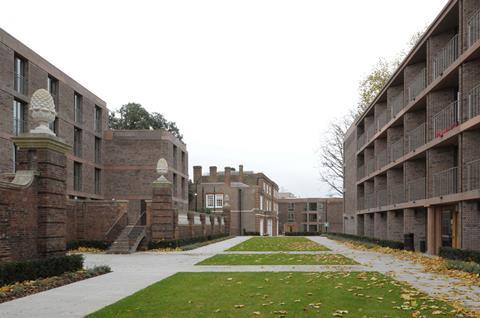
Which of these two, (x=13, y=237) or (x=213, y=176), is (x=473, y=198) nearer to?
(x=13, y=237)

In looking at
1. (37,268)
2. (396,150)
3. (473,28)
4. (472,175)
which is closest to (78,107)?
(396,150)

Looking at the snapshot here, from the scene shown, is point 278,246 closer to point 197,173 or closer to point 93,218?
point 93,218

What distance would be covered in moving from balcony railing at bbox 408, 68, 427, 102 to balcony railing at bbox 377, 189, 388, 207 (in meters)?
8.41

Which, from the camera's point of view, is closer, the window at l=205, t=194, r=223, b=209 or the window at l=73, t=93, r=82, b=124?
the window at l=73, t=93, r=82, b=124

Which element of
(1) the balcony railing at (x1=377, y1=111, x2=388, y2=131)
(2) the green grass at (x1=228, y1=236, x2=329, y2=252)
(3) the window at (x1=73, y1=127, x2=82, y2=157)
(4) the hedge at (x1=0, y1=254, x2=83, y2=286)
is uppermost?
(1) the balcony railing at (x1=377, y1=111, x2=388, y2=131)

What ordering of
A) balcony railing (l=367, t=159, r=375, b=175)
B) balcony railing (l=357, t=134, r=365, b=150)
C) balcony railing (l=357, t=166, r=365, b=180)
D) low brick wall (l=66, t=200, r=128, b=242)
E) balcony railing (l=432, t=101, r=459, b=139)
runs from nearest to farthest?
balcony railing (l=432, t=101, r=459, b=139) < low brick wall (l=66, t=200, r=128, b=242) < balcony railing (l=367, t=159, r=375, b=175) < balcony railing (l=357, t=166, r=365, b=180) < balcony railing (l=357, t=134, r=365, b=150)

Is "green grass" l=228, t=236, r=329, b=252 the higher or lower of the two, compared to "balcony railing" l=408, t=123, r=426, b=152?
lower

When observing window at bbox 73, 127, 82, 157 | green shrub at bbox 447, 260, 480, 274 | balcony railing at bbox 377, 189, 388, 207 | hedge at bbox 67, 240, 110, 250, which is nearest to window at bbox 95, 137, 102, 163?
window at bbox 73, 127, 82, 157

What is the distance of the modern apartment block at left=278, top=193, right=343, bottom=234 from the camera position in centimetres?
10844

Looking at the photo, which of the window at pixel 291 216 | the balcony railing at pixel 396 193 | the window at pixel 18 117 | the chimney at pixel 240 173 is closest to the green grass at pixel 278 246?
the balcony railing at pixel 396 193

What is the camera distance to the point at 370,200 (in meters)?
42.0

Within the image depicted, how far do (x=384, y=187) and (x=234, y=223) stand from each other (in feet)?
144

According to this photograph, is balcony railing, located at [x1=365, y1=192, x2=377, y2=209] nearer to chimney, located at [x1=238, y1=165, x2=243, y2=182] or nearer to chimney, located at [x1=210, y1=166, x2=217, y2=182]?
chimney, located at [x1=238, y1=165, x2=243, y2=182]

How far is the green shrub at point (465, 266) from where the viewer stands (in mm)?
16016
